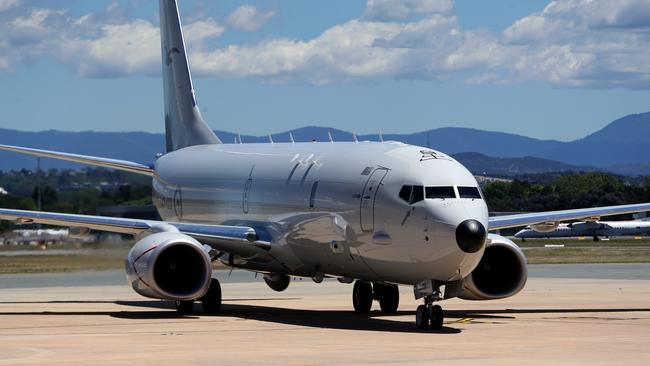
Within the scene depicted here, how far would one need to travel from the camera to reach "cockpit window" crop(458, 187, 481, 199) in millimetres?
30203

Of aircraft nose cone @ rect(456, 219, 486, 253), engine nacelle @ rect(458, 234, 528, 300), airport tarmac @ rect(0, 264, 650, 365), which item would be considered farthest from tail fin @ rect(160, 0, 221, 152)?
aircraft nose cone @ rect(456, 219, 486, 253)

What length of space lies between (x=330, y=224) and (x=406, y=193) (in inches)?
114

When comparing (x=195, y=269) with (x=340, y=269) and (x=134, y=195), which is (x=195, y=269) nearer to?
(x=340, y=269)

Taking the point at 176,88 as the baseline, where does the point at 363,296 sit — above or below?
below

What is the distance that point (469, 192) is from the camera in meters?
30.4

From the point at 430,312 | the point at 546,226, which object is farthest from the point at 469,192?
the point at 546,226

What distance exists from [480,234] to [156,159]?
19784 millimetres

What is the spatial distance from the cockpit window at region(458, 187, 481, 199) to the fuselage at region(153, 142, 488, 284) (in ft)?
0.15

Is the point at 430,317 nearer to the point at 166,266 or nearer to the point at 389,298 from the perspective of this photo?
the point at 389,298

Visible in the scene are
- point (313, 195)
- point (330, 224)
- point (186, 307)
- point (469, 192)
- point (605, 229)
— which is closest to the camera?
point (469, 192)

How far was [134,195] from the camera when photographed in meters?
67.6

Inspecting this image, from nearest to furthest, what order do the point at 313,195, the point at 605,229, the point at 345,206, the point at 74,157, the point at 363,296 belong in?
the point at 345,206
the point at 313,195
the point at 363,296
the point at 74,157
the point at 605,229

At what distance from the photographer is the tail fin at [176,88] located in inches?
1822

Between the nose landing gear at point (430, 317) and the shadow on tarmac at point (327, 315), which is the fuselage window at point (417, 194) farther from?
the shadow on tarmac at point (327, 315)
